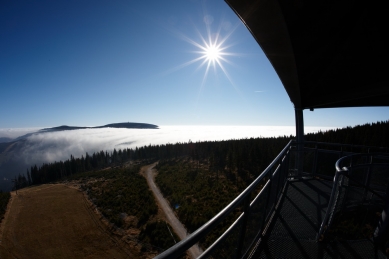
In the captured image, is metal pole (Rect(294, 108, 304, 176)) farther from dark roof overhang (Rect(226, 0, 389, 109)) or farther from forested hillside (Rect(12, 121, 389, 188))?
forested hillside (Rect(12, 121, 389, 188))

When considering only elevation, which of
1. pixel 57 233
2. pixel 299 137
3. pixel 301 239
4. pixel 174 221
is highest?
pixel 299 137

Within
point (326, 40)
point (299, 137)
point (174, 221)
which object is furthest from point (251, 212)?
point (174, 221)

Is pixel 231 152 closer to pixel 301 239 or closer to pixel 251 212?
pixel 301 239

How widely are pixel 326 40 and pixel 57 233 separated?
38.6 meters

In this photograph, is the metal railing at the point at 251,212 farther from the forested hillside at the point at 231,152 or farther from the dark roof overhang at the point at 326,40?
the forested hillside at the point at 231,152

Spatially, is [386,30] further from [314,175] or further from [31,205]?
[31,205]

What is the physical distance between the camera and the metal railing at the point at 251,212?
1.25 m

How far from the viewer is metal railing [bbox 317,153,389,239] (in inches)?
116

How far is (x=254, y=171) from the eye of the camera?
42.5 metres

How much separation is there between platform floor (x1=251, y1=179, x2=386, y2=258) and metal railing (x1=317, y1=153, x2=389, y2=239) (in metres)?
0.25

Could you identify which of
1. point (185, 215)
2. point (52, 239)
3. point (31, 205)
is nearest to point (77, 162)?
point (31, 205)

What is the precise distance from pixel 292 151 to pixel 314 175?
135cm

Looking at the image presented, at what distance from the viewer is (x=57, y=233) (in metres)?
27.0

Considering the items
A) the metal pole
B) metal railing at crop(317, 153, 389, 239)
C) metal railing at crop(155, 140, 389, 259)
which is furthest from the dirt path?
metal railing at crop(317, 153, 389, 239)
